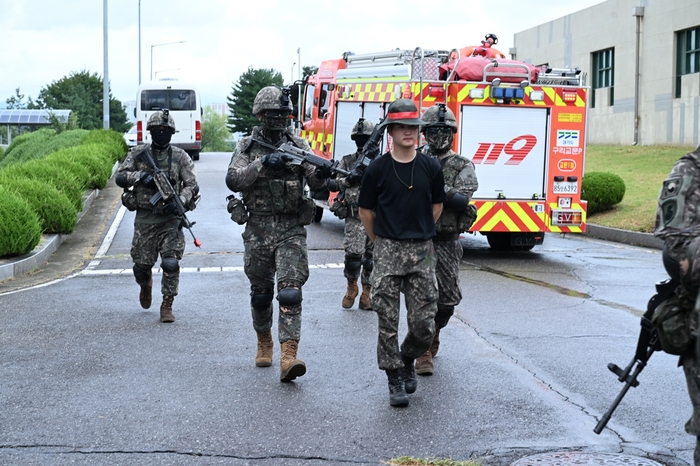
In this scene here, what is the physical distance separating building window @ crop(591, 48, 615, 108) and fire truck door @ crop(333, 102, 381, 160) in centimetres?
2593

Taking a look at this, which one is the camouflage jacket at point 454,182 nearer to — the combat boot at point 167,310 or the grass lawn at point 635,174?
the combat boot at point 167,310

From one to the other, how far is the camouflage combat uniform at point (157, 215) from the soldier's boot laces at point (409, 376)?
3.54 m

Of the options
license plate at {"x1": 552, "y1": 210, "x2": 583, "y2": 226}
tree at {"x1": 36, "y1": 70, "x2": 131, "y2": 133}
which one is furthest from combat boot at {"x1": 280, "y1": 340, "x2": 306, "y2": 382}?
tree at {"x1": 36, "y1": 70, "x2": 131, "y2": 133}

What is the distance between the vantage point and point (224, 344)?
8047 millimetres

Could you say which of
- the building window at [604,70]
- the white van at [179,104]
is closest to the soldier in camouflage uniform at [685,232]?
the white van at [179,104]

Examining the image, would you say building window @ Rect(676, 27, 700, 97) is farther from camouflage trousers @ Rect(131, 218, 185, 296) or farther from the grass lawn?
camouflage trousers @ Rect(131, 218, 185, 296)

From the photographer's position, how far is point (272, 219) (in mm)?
6828

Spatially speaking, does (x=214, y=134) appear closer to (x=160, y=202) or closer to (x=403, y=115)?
(x=160, y=202)

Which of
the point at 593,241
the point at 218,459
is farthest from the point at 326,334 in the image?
the point at 593,241

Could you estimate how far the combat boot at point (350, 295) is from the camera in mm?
9844

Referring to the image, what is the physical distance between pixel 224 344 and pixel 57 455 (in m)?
2.97

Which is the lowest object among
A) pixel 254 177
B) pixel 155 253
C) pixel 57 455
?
pixel 57 455

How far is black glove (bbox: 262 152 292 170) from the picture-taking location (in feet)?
21.2

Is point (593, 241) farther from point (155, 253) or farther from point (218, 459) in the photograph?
point (218, 459)
